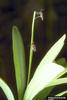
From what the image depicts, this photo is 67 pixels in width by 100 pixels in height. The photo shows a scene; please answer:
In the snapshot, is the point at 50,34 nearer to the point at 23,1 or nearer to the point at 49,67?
the point at 23,1

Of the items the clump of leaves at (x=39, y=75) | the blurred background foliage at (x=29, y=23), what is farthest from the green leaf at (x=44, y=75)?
the blurred background foliage at (x=29, y=23)

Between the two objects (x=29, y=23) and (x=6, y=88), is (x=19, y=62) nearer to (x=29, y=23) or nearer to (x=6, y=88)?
(x=6, y=88)

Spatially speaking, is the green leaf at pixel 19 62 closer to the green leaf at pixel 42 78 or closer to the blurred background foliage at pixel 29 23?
the green leaf at pixel 42 78

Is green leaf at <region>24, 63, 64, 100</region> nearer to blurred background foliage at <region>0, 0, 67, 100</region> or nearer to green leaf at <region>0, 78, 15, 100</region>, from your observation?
green leaf at <region>0, 78, 15, 100</region>

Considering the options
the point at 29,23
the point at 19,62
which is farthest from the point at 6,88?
the point at 29,23

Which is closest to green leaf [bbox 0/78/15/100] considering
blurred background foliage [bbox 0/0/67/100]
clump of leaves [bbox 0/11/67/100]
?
clump of leaves [bbox 0/11/67/100]

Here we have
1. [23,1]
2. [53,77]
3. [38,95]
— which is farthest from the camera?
[23,1]

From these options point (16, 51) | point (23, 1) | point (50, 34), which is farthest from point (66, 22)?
point (16, 51)
